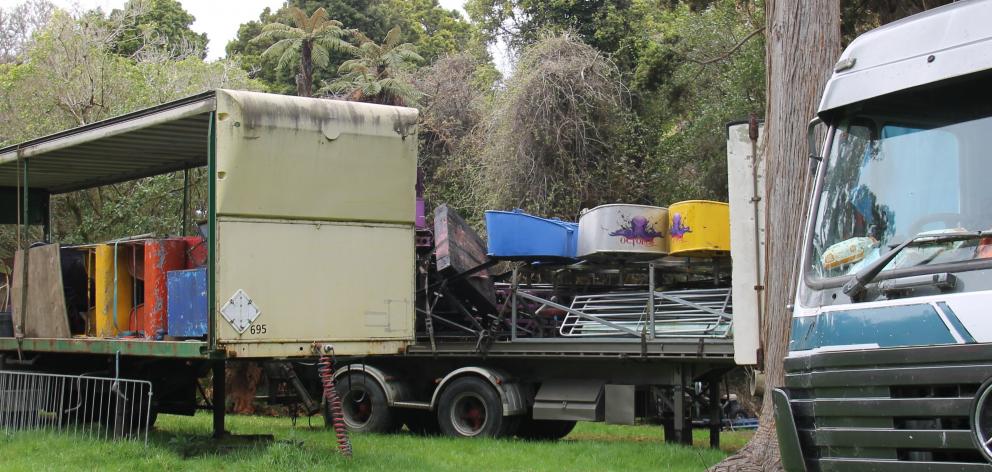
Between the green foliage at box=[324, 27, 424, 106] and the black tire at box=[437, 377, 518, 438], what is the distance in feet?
40.2

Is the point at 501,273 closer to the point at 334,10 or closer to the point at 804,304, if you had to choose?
the point at 804,304

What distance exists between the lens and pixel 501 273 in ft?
43.4

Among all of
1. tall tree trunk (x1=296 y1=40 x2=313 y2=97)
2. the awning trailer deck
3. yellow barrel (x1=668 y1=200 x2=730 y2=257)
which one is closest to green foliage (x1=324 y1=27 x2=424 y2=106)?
tall tree trunk (x1=296 y1=40 x2=313 y2=97)

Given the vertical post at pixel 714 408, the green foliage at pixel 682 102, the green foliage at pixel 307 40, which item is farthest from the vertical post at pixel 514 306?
the green foliage at pixel 307 40

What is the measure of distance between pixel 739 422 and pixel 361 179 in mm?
7464

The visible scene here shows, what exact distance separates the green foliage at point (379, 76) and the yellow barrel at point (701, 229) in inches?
523

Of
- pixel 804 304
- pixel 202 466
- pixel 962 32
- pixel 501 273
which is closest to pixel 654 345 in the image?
pixel 501 273

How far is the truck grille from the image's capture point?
430 cm

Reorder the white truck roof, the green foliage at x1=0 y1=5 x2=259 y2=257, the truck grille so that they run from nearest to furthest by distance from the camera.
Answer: the truck grille, the white truck roof, the green foliage at x1=0 y1=5 x2=259 y2=257

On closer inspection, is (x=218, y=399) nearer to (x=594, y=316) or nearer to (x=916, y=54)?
(x=594, y=316)

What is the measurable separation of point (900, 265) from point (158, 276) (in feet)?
24.0

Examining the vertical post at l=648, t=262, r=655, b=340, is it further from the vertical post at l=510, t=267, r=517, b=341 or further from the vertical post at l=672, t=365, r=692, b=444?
the vertical post at l=510, t=267, r=517, b=341

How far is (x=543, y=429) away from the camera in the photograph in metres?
13.3

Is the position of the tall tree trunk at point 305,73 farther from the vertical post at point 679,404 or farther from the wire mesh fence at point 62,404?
the vertical post at point 679,404
